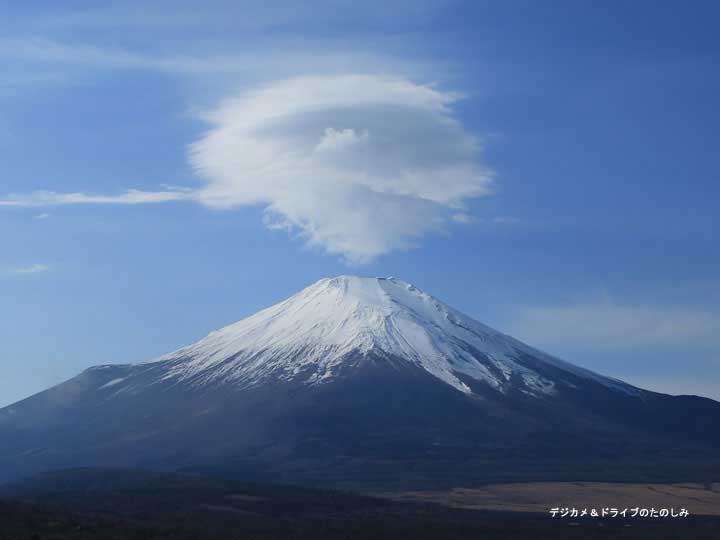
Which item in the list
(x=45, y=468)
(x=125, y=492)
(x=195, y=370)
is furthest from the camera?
(x=195, y=370)

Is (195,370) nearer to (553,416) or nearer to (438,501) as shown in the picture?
(553,416)

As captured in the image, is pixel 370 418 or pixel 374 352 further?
pixel 374 352

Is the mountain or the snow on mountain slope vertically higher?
the snow on mountain slope

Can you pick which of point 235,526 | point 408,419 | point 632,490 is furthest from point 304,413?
point 235,526

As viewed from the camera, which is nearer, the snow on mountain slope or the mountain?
the mountain

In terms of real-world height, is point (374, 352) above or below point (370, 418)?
above

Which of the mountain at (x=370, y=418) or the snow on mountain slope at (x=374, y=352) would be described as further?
the snow on mountain slope at (x=374, y=352)

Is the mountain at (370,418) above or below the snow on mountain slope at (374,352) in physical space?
below

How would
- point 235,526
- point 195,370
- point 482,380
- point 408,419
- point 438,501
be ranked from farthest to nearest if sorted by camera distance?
point 195,370, point 482,380, point 408,419, point 438,501, point 235,526
